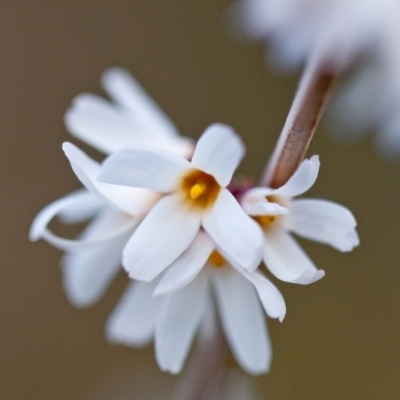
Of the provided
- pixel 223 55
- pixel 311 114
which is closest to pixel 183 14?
pixel 223 55

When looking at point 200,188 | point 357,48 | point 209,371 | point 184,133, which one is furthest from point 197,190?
point 184,133

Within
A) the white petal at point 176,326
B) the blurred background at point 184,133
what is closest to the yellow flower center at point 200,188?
the white petal at point 176,326

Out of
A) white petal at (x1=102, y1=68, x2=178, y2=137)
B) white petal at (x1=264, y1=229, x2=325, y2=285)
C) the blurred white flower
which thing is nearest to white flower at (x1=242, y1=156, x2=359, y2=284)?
white petal at (x1=264, y1=229, x2=325, y2=285)

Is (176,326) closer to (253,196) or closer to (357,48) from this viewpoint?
(253,196)

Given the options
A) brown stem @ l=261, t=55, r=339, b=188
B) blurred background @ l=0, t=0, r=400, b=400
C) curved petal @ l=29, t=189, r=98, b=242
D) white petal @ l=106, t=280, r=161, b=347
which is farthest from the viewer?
blurred background @ l=0, t=0, r=400, b=400

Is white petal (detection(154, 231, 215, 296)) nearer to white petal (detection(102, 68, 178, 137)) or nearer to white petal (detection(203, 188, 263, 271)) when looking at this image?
white petal (detection(203, 188, 263, 271))

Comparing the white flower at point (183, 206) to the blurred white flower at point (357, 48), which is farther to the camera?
the blurred white flower at point (357, 48)

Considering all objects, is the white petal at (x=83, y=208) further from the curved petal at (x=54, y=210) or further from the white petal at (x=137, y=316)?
the white petal at (x=137, y=316)
